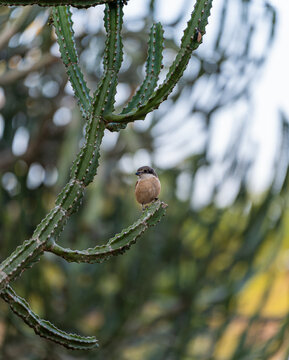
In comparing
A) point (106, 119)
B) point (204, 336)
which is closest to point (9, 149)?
point (204, 336)

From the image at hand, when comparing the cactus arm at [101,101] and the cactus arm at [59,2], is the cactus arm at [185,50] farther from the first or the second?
the cactus arm at [59,2]

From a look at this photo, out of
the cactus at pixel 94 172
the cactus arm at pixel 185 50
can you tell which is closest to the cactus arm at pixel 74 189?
the cactus at pixel 94 172

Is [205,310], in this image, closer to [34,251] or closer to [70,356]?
[70,356]

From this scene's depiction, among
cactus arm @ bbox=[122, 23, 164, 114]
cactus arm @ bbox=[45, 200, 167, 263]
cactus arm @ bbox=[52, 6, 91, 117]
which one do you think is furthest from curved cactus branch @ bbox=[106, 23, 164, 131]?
cactus arm @ bbox=[45, 200, 167, 263]

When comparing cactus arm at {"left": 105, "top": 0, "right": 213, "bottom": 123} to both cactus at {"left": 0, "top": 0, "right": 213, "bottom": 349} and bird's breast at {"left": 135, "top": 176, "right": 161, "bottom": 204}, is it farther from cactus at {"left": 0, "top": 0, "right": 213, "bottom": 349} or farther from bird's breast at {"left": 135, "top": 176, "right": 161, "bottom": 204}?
bird's breast at {"left": 135, "top": 176, "right": 161, "bottom": 204}

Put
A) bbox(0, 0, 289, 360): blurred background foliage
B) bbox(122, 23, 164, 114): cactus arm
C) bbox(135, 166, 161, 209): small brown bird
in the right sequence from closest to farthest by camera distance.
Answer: bbox(135, 166, 161, 209): small brown bird, bbox(122, 23, 164, 114): cactus arm, bbox(0, 0, 289, 360): blurred background foliage
